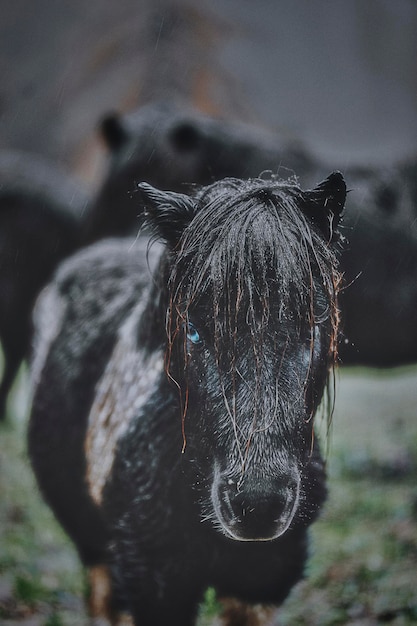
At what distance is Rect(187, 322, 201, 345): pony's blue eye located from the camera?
1.12m

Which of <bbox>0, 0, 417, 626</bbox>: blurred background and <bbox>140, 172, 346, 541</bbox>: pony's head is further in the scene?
<bbox>0, 0, 417, 626</bbox>: blurred background

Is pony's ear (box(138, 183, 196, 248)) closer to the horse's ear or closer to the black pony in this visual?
the black pony

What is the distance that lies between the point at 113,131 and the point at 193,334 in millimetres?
767

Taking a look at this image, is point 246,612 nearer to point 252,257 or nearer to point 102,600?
point 102,600

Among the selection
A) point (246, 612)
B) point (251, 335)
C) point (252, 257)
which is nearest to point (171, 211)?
point (252, 257)

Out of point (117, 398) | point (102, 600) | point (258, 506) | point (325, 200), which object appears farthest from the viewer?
point (102, 600)

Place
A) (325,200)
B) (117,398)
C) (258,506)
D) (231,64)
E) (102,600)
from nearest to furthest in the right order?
(258,506) → (325,200) → (117,398) → (102,600) → (231,64)

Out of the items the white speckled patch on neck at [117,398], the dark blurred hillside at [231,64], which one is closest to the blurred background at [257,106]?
the dark blurred hillside at [231,64]

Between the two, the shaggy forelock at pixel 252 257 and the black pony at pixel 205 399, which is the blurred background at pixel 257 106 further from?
the shaggy forelock at pixel 252 257

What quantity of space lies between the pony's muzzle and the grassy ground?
380 millimetres

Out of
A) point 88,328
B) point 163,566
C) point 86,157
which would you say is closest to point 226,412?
point 163,566

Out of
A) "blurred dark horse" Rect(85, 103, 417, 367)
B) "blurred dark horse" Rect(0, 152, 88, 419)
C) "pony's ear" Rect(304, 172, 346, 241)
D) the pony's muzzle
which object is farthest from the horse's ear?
the pony's muzzle

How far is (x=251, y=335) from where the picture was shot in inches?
43.3

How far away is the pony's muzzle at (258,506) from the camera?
106 centimetres
